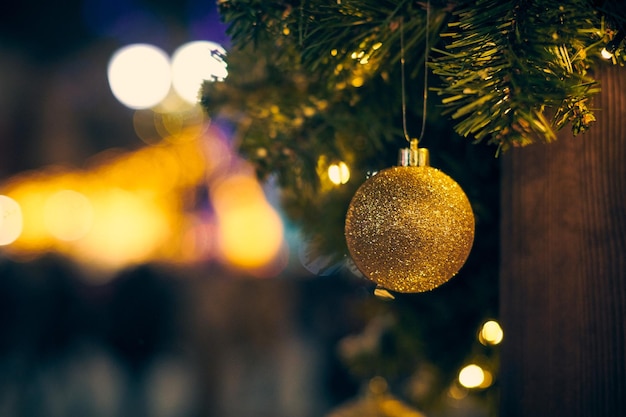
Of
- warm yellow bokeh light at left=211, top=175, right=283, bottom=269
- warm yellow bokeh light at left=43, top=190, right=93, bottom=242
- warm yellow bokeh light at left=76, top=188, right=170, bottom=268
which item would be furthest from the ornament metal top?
warm yellow bokeh light at left=43, top=190, right=93, bottom=242

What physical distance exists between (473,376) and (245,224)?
7877 mm

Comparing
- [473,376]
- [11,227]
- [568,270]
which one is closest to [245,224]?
[11,227]

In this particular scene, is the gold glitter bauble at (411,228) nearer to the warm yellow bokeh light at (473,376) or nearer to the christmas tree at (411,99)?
the christmas tree at (411,99)

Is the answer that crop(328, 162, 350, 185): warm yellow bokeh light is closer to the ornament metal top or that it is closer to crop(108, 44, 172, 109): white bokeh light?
the ornament metal top

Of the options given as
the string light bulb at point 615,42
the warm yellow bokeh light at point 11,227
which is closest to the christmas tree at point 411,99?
the string light bulb at point 615,42

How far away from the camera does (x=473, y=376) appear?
1.34 meters

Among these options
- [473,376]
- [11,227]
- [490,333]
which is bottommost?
[11,227]

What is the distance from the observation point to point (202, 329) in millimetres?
5676

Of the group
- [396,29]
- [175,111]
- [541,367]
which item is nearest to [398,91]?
[396,29]

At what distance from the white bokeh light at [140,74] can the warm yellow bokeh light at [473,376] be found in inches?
212

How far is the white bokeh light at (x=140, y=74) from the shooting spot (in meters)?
6.16

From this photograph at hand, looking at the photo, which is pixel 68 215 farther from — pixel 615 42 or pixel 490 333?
pixel 615 42

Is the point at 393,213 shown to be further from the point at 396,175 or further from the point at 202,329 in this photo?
the point at 202,329

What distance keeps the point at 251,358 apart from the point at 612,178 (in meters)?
5.21
